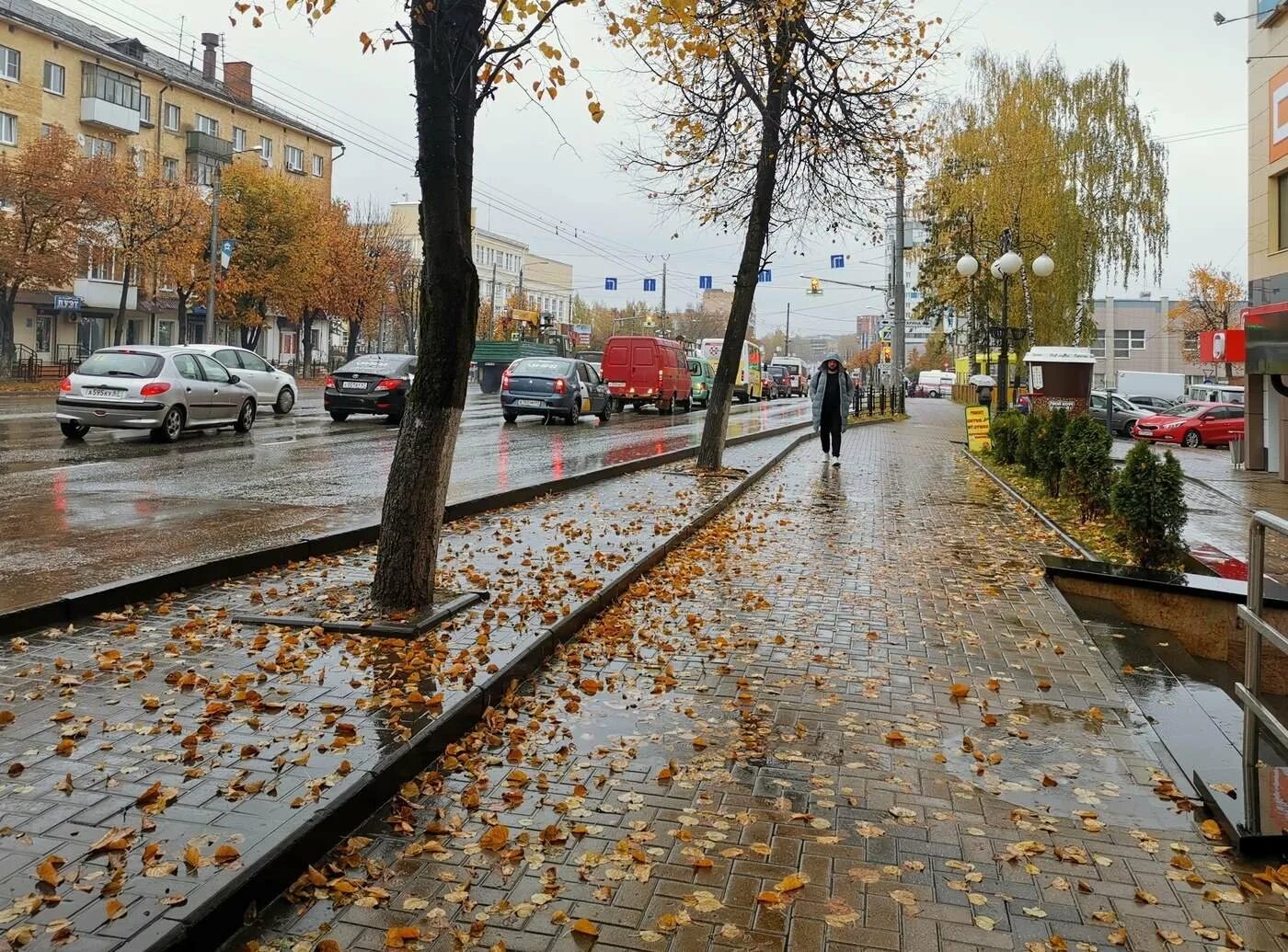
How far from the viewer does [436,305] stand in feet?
21.2

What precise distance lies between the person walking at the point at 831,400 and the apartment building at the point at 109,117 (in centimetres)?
3416

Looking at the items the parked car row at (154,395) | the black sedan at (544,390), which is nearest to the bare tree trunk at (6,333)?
the parked car row at (154,395)

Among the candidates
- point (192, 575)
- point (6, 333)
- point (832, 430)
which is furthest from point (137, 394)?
point (6, 333)

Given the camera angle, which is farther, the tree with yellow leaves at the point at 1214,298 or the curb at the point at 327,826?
the tree with yellow leaves at the point at 1214,298

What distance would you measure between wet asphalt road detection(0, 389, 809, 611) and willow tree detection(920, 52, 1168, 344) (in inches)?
720

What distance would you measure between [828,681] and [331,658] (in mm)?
2642

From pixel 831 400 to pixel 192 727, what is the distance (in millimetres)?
16489

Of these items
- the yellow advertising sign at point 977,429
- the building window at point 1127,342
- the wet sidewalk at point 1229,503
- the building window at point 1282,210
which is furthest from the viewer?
the building window at point 1127,342

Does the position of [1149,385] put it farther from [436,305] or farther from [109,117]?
[436,305]

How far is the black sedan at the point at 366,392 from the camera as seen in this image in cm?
2511

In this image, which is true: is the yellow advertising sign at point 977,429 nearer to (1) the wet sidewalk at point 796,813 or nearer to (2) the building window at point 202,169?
(1) the wet sidewalk at point 796,813

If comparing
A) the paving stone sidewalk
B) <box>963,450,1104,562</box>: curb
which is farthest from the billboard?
the paving stone sidewalk

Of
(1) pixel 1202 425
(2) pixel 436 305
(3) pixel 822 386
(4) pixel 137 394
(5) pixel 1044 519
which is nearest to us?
(2) pixel 436 305

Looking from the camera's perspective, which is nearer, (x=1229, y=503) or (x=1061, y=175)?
(x=1229, y=503)
